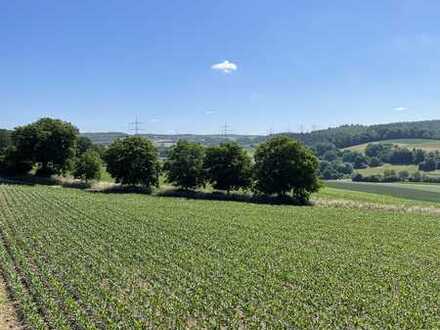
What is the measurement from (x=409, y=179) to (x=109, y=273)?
162 metres

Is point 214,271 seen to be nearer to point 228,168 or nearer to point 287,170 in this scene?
point 287,170

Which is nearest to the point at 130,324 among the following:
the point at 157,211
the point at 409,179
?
the point at 157,211

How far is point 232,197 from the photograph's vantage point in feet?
275

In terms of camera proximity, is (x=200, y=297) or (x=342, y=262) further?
(x=342, y=262)

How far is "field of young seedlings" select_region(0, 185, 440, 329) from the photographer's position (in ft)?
68.4

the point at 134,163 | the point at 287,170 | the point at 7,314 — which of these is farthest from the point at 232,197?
the point at 7,314

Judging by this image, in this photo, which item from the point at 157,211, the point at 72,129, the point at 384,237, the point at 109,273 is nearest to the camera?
the point at 109,273

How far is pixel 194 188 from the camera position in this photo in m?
88.4

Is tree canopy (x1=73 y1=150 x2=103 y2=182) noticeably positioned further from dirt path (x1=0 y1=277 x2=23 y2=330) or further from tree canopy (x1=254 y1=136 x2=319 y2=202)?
dirt path (x1=0 y1=277 x2=23 y2=330)

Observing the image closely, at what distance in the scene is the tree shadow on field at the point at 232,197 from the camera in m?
80.8

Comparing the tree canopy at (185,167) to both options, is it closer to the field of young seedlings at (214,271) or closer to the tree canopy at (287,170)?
the tree canopy at (287,170)

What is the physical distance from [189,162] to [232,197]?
10.9 meters

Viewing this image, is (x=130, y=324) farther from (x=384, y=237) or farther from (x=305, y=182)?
(x=305, y=182)

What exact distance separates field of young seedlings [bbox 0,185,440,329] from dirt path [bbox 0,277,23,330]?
0.48 meters
